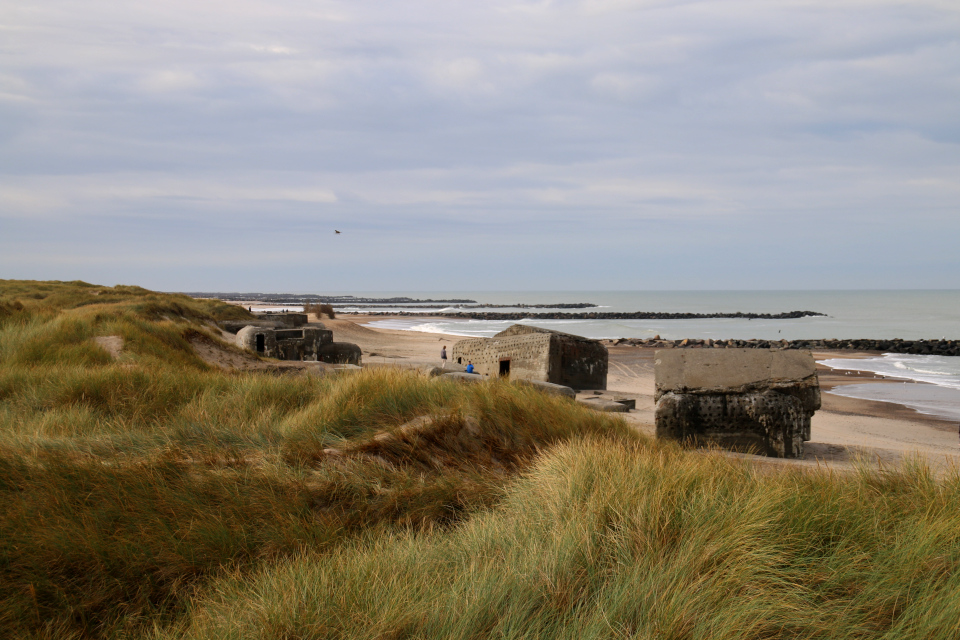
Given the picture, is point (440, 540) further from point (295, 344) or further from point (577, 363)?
point (295, 344)

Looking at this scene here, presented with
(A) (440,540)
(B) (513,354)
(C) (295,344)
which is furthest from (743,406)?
(C) (295,344)

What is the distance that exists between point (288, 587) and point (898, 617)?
8.10ft

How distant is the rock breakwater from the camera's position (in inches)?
1261

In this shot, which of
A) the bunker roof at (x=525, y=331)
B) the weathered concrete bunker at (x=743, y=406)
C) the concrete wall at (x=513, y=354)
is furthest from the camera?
the bunker roof at (x=525, y=331)

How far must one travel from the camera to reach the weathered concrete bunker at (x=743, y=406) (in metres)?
7.61

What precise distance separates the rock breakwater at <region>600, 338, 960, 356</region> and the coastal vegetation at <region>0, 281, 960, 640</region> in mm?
29241

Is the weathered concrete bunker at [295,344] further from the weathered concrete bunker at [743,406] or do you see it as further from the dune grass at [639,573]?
the dune grass at [639,573]

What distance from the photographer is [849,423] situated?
43.0ft

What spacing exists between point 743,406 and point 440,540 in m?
5.58

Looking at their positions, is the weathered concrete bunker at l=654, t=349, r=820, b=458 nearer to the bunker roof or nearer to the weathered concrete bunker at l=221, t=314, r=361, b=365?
the bunker roof

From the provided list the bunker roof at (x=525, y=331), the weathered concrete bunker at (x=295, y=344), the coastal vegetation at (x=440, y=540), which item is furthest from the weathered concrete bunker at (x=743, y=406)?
the weathered concrete bunker at (x=295, y=344)

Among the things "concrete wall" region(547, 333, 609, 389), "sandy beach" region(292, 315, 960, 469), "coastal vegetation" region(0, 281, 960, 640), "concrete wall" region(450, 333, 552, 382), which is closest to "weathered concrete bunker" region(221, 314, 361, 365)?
"sandy beach" region(292, 315, 960, 469)

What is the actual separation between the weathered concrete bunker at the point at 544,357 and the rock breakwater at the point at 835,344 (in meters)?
17.6

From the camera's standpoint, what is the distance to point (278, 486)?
3.84m
